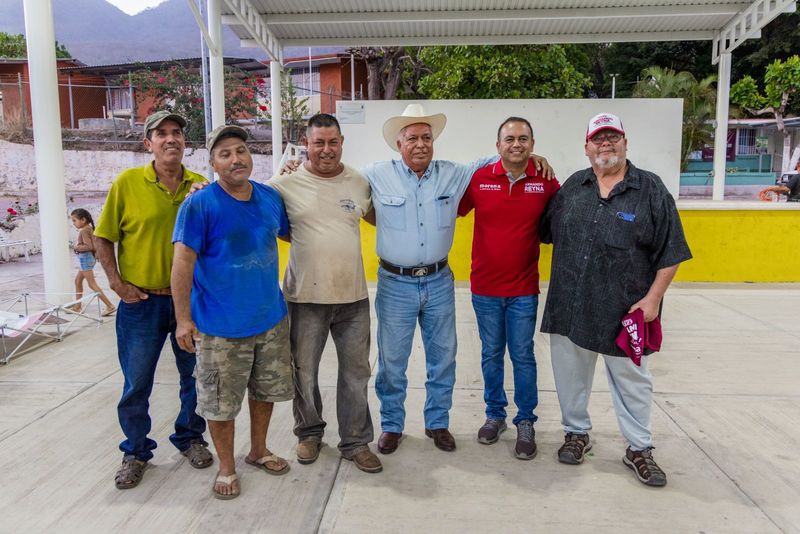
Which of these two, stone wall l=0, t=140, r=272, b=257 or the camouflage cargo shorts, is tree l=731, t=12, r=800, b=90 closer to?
stone wall l=0, t=140, r=272, b=257

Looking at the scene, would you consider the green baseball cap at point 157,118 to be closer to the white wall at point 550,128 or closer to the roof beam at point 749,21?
the white wall at point 550,128

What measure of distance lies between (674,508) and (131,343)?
2869mm

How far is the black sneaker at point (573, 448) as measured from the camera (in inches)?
141

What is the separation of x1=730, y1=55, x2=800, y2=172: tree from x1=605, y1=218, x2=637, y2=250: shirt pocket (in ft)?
101

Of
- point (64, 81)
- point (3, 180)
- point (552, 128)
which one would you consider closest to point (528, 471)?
point (552, 128)

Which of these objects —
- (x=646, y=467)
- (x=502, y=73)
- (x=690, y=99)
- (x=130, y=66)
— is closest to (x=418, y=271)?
(x=646, y=467)

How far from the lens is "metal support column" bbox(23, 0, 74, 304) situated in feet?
22.7

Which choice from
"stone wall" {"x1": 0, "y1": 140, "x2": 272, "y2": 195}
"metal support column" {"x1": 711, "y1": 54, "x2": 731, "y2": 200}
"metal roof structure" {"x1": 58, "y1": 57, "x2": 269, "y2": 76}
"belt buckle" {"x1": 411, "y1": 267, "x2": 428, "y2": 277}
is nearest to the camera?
"belt buckle" {"x1": 411, "y1": 267, "x2": 428, "y2": 277}

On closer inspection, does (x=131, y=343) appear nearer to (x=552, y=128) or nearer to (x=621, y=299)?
(x=621, y=299)

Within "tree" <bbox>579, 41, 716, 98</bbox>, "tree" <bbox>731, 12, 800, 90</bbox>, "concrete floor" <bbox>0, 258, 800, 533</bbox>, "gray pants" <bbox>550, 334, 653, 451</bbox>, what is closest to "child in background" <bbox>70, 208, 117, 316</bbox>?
"concrete floor" <bbox>0, 258, 800, 533</bbox>

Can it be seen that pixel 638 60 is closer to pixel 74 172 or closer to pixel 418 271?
pixel 74 172

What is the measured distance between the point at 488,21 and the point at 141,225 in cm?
1013

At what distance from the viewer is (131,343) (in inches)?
133

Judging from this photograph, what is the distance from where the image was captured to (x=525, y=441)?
3711mm
